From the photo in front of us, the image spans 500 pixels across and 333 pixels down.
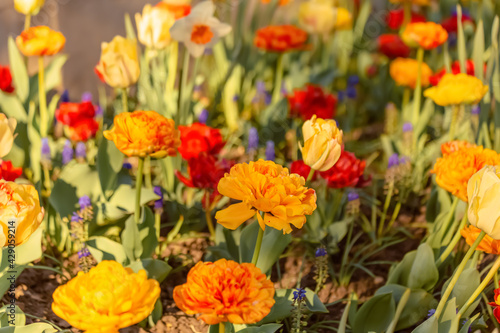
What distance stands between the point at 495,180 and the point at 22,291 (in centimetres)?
103

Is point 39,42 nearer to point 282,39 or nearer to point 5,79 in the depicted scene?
point 5,79

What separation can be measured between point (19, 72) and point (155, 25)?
48 cm

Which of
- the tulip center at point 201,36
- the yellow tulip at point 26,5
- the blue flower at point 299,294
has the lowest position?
the blue flower at point 299,294

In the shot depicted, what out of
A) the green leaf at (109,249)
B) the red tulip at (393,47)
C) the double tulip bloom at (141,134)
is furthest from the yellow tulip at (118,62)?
the red tulip at (393,47)

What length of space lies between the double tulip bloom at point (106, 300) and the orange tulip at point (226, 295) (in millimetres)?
61

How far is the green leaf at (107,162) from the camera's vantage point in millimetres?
1339

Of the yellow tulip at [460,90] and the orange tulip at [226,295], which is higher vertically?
the yellow tulip at [460,90]

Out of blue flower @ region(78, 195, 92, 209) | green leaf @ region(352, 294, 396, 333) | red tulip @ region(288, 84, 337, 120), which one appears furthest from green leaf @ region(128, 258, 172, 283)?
red tulip @ region(288, 84, 337, 120)

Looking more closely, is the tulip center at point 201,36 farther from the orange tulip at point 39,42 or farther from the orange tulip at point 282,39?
the orange tulip at point 282,39

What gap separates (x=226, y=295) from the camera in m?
0.79

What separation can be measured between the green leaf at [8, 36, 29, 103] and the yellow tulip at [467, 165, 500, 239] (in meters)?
1.38

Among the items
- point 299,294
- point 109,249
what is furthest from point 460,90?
point 109,249

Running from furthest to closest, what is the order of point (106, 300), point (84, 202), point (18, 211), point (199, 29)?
point (199, 29), point (84, 202), point (18, 211), point (106, 300)

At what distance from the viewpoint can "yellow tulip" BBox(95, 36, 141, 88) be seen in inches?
52.0
